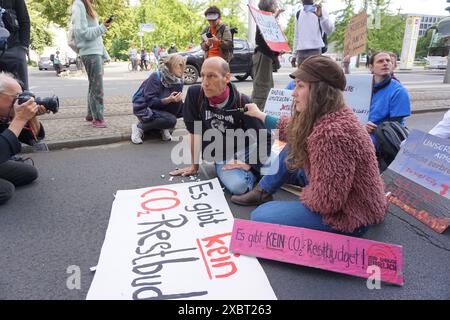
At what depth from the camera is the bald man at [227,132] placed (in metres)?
2.97

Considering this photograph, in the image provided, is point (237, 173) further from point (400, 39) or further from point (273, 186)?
point (400, 39)

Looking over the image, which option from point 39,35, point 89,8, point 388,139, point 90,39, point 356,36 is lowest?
point 388,139

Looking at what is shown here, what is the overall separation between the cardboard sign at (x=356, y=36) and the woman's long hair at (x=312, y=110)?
3.57m

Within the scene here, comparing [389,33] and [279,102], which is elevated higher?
[389,33]

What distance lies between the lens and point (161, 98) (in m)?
4.50

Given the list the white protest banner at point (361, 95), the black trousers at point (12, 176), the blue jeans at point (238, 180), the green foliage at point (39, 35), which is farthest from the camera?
the green foliage at point (39, 35)

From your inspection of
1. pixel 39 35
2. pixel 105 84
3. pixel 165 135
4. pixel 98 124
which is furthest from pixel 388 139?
pixel 39 35

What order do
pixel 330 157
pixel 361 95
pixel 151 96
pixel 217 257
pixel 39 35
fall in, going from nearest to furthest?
pixel 330 157 < pixel 217 257 < pixel 361 95 < pixel 151 96 < pixel 39 35

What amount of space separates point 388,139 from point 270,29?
8.49 feet

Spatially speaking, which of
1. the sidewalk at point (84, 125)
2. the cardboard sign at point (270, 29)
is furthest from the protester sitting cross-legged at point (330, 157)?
the sidewalk at point (84, 125)

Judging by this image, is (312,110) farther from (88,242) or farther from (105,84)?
(105,84)

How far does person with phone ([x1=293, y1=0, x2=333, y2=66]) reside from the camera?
470 centimetres

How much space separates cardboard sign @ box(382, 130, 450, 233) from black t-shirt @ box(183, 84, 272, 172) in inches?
45.5

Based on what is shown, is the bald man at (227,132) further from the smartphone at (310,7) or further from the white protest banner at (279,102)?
the smartphone at (310,7)
